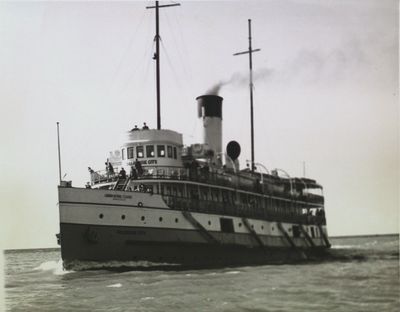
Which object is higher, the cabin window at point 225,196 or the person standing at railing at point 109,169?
the person standing at railing at point 109,169

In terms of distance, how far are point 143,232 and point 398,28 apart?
25.5 feet

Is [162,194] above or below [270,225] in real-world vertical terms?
above

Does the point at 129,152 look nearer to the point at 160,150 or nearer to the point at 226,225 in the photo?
the point at 160,150

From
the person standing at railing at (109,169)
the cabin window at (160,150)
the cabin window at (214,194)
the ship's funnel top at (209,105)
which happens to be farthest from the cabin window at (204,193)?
the ship's funnel top at (209,105)

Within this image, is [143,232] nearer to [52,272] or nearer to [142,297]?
[52,272]

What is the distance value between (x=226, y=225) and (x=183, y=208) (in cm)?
253

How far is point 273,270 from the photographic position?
51.8ft

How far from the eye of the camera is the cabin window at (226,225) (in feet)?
58.2

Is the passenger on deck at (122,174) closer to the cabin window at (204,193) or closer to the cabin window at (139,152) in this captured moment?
the cabin window at (139,152)

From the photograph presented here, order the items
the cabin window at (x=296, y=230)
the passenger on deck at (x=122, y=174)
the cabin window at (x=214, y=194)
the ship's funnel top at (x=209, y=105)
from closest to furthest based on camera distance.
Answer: the passenger on deck at (x=122, y=174), the cabin window at (x=214, y=194), the ship's funnel top at (x=209, y=105), the cabin window at (x=296, y=230)

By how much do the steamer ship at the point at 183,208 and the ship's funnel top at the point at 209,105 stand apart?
4 cm

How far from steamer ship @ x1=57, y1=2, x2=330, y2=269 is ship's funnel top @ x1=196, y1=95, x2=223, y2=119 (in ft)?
0.12

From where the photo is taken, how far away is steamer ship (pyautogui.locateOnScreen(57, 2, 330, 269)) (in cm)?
1378

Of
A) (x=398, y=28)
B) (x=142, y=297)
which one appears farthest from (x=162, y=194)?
(x=398, y=28)
